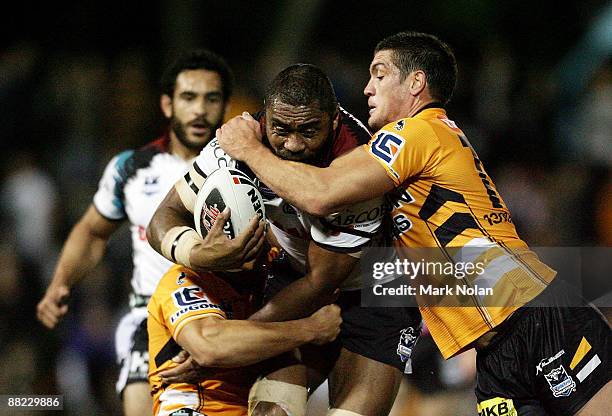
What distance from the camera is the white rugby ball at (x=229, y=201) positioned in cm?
303

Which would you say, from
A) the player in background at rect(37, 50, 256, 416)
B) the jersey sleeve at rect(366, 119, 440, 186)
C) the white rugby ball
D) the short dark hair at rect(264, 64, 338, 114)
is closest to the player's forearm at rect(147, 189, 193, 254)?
Result: the white rugby ball

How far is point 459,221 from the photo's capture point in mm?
3148

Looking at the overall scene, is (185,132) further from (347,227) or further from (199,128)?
(347,227)

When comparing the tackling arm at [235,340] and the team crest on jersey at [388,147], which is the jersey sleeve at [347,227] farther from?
the tackling arm at [235,340]

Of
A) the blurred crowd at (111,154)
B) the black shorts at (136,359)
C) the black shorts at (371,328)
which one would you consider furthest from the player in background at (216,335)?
the blurred crowd at (111,154)

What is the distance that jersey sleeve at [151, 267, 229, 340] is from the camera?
321 centimetres

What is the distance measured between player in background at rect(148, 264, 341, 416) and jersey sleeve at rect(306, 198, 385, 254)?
0.31 meters

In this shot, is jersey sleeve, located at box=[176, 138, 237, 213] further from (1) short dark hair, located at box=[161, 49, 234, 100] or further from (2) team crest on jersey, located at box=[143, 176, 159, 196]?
(1) short dark hair, located at box=[161, 49, 234, 100]

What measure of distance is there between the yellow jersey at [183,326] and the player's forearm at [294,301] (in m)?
0.17

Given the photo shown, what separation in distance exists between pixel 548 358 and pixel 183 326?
128 centimetres

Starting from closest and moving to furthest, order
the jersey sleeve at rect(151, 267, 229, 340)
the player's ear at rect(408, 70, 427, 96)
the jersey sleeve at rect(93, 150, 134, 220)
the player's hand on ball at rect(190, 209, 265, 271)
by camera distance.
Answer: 1. the player's hand on ball at rect(190, 209, 265, 271)
2. the jersey sleeve at rect(151, 267, 229, 340)
3. the player's ear at rect(408, 70, 427, 96)
4. the jersey sleeve at rect(93, 150, 134, 220)

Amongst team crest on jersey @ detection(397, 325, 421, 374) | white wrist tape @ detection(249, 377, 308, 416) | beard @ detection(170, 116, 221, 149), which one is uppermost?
beard @ detection(170, 116, 221, 149)

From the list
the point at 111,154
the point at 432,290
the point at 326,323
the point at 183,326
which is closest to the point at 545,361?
the point at 432,290

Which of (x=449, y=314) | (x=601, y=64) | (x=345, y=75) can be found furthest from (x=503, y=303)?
(x=601, y=64)
